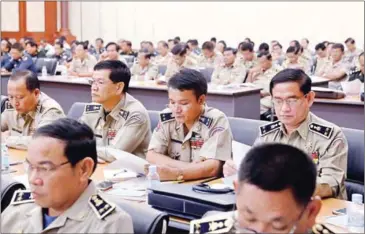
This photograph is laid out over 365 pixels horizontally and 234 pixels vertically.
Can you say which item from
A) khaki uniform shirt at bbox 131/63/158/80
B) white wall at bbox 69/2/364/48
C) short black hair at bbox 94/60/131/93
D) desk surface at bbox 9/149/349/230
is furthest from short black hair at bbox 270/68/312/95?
white wall at bbox 69/2/364/48

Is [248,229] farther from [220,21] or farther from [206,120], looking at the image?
[220,21]

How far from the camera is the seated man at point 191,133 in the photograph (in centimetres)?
297

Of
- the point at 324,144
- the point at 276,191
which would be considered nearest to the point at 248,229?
the point at 276,191

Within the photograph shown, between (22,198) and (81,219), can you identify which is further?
(22,198)

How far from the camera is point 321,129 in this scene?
106 inches

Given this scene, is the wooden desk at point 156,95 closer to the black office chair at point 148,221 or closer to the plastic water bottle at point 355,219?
the plastic water bottle at point 355,219

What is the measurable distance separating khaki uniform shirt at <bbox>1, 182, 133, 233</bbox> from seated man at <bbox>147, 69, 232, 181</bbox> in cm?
116

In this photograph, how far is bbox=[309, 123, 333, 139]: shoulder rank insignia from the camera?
8.83 ft

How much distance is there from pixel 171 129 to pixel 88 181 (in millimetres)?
1425

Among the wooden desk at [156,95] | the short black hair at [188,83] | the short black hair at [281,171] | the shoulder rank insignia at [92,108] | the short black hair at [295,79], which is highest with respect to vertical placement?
the short black hair at [295,79]

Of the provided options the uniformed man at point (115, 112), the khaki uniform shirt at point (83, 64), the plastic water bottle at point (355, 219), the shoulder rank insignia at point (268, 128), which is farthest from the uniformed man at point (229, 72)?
the plastic water bottle at point (355, 219)

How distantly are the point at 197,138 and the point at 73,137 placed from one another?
1392 mm

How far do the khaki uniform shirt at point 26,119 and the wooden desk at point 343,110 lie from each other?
8.31 feet

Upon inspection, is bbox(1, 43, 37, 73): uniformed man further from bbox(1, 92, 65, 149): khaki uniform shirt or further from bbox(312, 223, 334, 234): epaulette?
bbox(312, 223, 334, 234): epaulette
